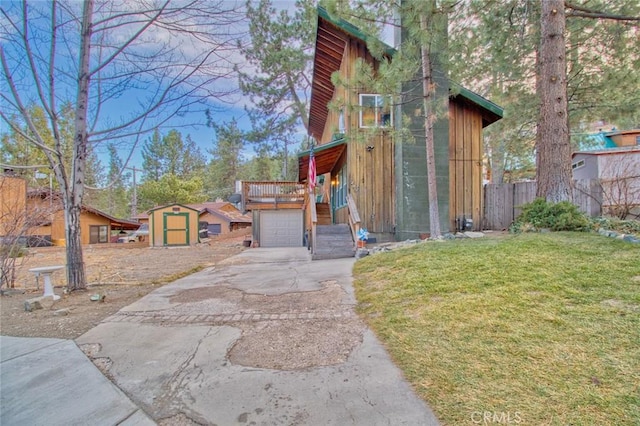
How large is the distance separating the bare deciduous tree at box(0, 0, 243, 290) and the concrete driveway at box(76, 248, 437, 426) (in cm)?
311

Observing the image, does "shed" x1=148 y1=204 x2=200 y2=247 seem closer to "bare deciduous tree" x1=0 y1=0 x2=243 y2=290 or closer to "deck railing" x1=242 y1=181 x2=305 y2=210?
"deck railing" x1=242 y1=181 x2=305 y2=210

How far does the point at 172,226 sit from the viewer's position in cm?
2005

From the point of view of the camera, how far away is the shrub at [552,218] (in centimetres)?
605

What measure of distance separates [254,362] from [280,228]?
572 inches

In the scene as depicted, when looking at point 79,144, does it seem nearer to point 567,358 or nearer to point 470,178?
point 567,358

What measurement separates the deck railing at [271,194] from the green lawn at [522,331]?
12.0m

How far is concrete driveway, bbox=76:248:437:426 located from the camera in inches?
80.7

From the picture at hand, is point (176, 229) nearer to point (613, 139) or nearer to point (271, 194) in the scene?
point (271, 194)

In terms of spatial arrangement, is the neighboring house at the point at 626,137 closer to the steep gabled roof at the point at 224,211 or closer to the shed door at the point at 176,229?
the shed door at the point at 176,229

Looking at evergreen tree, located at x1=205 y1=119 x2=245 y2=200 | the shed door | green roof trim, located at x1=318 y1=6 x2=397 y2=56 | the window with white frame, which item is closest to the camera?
green roof trim, located at x1=318 y1=6 x2=397 y2=56

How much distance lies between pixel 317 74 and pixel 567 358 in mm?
14040

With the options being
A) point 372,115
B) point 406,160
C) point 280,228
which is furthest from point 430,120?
point 280,228

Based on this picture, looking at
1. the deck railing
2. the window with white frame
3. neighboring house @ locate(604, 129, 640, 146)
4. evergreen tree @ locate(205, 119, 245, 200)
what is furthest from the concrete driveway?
evergreen tree @ locate(205, 119, 245, 200)
